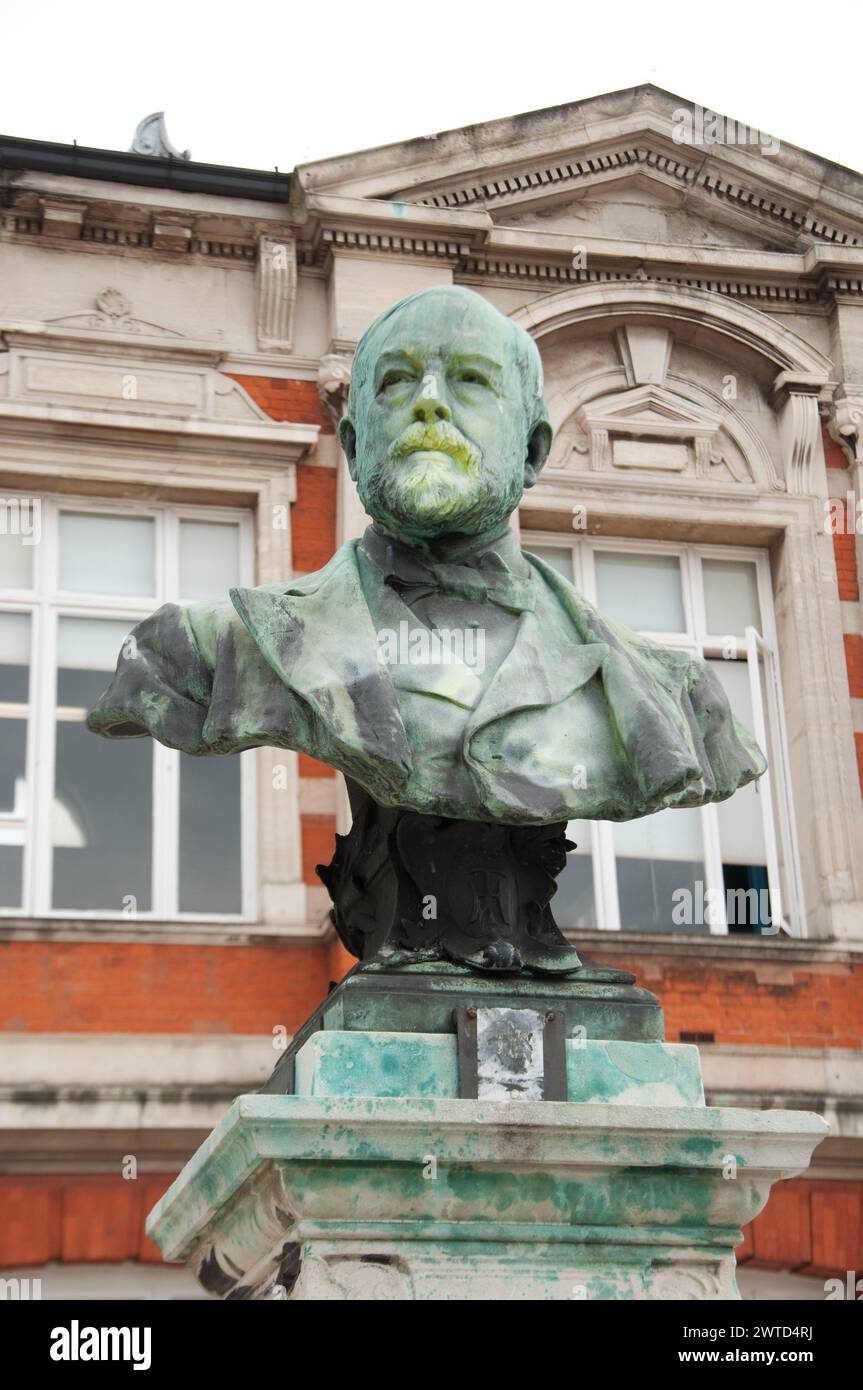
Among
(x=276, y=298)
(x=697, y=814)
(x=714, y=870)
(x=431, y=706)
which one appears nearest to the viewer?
(x=431, y=706)

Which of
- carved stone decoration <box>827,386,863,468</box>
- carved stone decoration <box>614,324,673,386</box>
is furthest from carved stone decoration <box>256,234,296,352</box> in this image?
carved stone decoration <box>827,386,863,468</box>

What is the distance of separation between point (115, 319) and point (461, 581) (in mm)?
6767

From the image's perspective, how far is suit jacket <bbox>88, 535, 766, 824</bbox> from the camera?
170 inches

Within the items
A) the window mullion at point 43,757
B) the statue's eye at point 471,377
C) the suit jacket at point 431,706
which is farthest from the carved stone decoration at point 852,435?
the statue's eye at point 471,377

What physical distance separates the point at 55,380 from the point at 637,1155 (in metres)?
7.51

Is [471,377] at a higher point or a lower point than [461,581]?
higher

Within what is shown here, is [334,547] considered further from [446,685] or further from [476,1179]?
[476,1179]

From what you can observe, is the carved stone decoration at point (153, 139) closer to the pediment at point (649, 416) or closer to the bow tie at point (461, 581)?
the pediment at point (649, 416)

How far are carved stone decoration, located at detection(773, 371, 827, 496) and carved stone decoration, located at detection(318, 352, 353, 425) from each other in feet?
7.73

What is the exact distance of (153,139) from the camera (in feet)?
39.0

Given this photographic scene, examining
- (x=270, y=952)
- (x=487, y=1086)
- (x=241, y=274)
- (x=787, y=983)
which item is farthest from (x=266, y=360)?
(x=487, y=1086)

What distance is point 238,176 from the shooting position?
11.4 meters

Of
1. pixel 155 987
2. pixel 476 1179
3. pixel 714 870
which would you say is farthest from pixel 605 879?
pixel 476 1179

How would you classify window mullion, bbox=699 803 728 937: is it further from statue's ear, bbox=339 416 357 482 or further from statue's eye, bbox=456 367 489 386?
statue's eye, bbox=456 367 489 386
